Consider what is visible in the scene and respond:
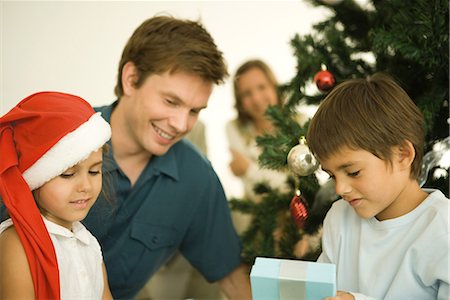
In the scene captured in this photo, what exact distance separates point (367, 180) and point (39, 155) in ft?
2.10

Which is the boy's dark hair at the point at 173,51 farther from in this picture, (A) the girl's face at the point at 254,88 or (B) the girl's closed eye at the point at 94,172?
(A) the girl's face at the point at 254,88

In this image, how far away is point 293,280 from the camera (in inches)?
32.5

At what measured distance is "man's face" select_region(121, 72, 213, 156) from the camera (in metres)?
1.37

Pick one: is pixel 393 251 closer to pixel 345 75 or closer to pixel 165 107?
pixel 345 75

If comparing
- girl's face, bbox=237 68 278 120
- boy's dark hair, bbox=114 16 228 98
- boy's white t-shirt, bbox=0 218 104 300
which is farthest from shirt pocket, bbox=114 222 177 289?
girl's face, bbox=237 68 278 120

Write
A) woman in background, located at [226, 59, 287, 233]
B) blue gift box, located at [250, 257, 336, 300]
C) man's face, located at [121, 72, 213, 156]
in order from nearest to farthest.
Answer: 1. blue gift box, located at [250, 257, 336, 300]
2. man's face, located at [121, 72, 213, 156]
3. woman in background, located at [226, 59, 287, 233]

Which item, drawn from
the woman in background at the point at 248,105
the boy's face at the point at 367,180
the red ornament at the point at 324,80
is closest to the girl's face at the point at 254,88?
the woman in background at the point at 248,105

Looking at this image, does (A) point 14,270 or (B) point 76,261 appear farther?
(B) point 76,261

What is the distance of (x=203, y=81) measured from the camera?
1.39m

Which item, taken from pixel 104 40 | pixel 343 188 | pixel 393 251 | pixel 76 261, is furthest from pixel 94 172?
pixel 104 40

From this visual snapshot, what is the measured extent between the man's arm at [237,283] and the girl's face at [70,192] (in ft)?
2.08

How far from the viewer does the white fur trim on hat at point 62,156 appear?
3.18ft

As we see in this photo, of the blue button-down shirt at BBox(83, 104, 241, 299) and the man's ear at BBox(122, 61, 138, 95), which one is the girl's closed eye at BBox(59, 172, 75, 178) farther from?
the man's ear at BBox(122, 61, 138, 95)

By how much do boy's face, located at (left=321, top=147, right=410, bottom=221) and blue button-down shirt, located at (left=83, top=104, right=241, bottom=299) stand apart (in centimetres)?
56
